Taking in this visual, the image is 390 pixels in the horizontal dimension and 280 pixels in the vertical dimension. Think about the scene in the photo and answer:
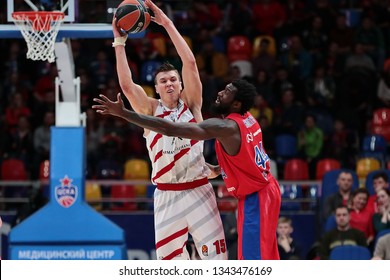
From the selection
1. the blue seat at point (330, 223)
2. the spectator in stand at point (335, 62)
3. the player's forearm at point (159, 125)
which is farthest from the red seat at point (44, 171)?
the player's forearm at point (159, 125)

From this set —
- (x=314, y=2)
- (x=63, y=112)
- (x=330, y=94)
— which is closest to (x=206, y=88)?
(x=330, y=94)

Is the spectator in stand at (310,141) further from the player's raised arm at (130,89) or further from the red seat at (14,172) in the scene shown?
the player's raised arm at (130,89)

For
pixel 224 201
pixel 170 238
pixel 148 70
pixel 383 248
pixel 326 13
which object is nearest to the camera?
pixel 170 238

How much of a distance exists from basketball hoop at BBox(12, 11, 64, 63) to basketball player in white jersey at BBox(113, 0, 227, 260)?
2173 millimetres

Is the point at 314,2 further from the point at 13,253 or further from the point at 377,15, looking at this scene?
the point at 13,253

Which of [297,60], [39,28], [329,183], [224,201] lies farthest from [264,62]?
[39,28]

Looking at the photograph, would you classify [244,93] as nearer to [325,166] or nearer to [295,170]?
[295,170]

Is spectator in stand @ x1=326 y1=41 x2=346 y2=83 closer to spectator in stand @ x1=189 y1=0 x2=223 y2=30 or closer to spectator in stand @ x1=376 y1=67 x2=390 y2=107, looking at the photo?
spectator in stand @ x1=376 y1=67 x2=390 y2=107

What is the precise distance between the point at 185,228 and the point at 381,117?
346 inches

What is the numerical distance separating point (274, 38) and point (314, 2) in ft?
3.91

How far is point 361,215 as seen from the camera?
13234mm

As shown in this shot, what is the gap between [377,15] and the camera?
18828 millimetres

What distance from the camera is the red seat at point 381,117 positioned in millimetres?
16750

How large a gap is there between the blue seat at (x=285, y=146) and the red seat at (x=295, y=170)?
1.47ft
